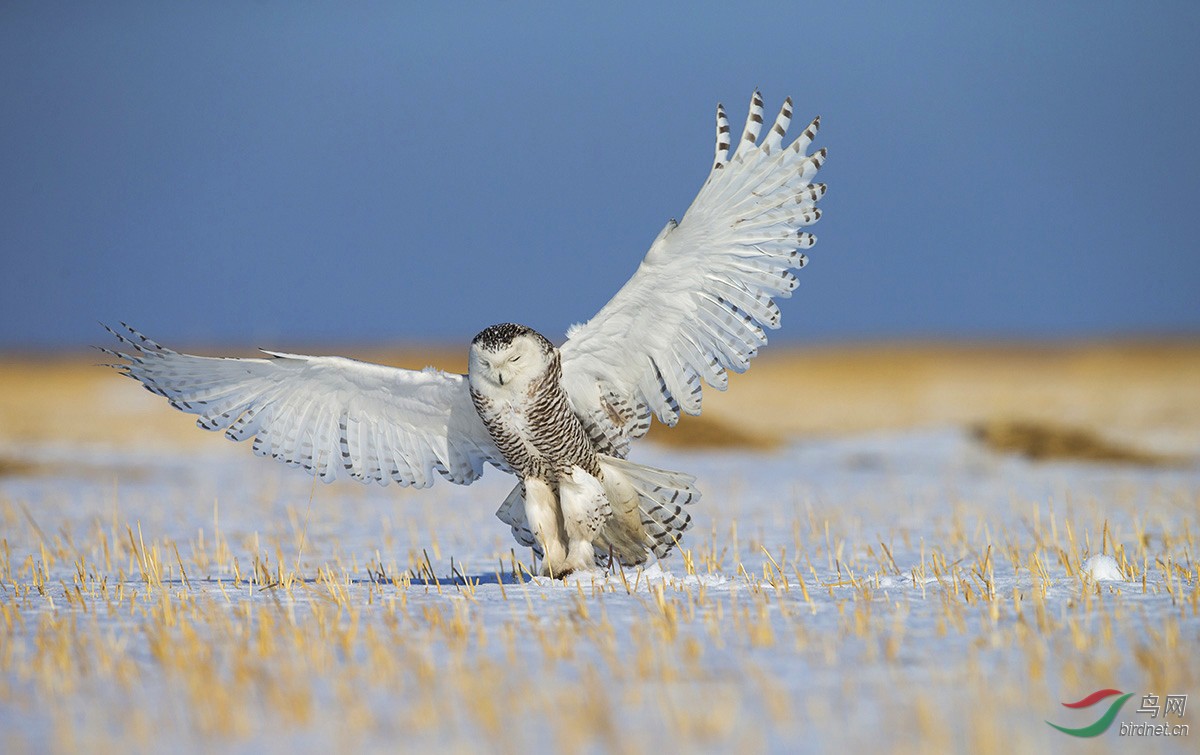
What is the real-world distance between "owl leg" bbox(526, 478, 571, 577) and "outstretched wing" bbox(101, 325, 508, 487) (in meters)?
0.53

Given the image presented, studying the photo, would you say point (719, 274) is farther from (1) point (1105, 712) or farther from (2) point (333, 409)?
(1) point (1105, 712)

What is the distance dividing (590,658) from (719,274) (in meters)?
2.86

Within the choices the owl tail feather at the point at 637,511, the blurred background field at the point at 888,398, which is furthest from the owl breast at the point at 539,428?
the blurred background field at the point at 888,398

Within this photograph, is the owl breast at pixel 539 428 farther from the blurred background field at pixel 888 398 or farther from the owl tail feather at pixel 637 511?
the blurred background field at pixel 888 398

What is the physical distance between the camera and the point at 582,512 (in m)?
6.72

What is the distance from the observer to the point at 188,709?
362cm

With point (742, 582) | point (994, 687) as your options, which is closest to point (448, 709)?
point (994, 687)

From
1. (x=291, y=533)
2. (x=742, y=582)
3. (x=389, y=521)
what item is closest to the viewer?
(x=742, y=582)

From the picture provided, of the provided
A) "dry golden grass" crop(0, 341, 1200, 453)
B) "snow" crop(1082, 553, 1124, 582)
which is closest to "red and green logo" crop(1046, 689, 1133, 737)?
"snow" crop(1082, 553, 1124, 582)

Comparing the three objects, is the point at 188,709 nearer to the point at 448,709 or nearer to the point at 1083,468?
the point at 448,709

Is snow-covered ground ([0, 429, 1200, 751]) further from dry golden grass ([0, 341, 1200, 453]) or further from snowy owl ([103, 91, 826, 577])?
→ dry golden grass ([0, 341, 1200, 453])

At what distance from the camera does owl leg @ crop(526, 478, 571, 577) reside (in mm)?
6707

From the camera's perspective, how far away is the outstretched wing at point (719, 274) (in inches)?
252

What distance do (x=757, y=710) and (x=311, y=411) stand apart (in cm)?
428
